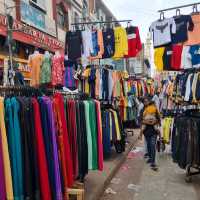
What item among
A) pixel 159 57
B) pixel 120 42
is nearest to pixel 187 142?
pixel 159 57

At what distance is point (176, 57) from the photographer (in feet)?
24.5

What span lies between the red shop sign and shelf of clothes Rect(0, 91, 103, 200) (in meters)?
6.60

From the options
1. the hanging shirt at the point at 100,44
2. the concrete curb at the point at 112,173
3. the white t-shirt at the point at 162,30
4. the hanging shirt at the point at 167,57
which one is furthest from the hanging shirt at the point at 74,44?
the concrete curb at the point at 112,173

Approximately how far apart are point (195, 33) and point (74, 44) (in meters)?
2.75

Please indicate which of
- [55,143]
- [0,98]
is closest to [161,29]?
[55,143]

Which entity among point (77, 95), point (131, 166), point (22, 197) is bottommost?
point (131, 166)

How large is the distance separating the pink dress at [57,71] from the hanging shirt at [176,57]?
2464 millimetres

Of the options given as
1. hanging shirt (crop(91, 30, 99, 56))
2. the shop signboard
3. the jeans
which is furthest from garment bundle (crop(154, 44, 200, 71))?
the shop signboard

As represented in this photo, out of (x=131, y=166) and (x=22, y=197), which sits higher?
(x=22, y=197)

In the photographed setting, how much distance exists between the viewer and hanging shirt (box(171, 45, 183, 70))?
7363 millimetres

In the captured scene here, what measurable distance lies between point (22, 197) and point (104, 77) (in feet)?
17.0

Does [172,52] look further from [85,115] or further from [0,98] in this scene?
[0,98]

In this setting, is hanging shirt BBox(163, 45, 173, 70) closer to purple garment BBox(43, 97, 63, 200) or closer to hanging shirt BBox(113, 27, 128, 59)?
hanging shirt BBox(113, 27, 128, 59)

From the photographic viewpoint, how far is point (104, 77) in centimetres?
809
